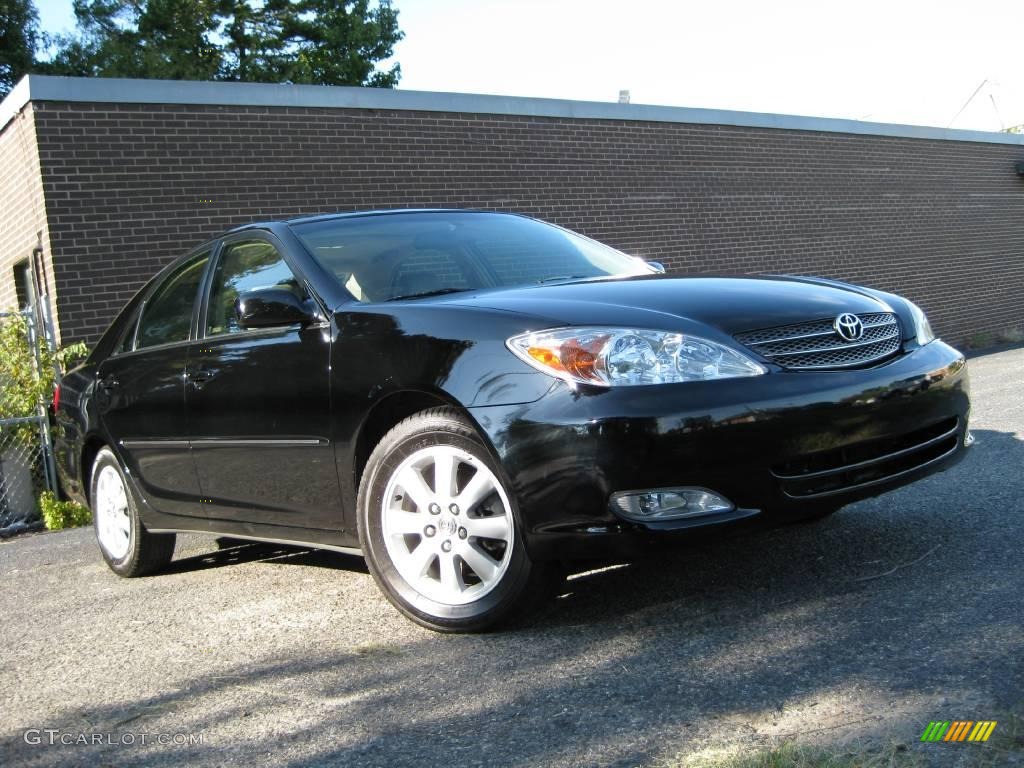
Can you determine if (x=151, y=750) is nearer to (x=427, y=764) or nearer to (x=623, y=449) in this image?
(x=427, y=764)

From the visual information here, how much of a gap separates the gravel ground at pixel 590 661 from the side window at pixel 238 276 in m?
1.23

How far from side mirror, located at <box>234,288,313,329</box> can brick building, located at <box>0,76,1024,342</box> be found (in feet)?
18.3

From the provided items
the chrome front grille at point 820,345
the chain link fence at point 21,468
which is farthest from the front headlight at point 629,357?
the chain link fence at point 21,468

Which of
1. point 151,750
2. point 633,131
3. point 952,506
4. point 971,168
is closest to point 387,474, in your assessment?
point 151,750

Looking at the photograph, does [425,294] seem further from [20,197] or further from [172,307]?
[20,197]

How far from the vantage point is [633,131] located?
1372 cm

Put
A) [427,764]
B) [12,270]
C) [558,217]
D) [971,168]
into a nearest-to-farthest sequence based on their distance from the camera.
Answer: [427,764]
[12,270]
[558,217]
[971,168]

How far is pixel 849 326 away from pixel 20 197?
27.3 ft

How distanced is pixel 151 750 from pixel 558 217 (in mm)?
10196

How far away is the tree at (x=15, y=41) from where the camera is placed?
31156 millimetres

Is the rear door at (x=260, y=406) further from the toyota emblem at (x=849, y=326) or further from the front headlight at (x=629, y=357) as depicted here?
the toyota emblem at (x=849, y=326)

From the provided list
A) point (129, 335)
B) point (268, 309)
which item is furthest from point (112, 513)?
point (268, 309)

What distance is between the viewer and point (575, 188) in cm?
1288

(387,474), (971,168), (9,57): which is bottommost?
(387,474)
